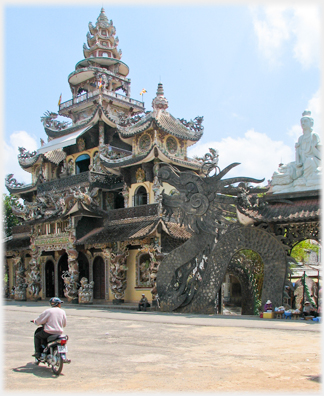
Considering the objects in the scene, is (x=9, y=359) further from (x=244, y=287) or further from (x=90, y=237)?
(x=90, y=237)

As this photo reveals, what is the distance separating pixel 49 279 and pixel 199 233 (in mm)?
16432

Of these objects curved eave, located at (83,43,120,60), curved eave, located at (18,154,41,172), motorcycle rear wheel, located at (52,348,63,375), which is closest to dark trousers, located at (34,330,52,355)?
motorcycle rear wheel, located at (52,348,63,375)

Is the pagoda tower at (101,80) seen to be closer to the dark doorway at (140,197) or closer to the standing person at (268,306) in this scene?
the dark doorway at (140,197)

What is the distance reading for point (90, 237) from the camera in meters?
25.1

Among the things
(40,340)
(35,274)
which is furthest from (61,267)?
(40,340)

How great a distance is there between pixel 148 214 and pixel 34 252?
935 centimetres

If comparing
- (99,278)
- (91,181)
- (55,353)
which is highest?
(91,181)

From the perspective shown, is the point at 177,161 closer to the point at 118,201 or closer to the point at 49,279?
the point at 118,201

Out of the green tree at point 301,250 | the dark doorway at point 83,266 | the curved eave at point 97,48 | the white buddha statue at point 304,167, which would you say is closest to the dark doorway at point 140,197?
the dark doorway at point 83,266

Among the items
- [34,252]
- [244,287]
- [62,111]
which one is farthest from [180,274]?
[62,111]

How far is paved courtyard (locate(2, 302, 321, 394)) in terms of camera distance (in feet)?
20.3

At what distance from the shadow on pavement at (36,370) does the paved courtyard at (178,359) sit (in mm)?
15

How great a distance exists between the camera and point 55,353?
7.06m

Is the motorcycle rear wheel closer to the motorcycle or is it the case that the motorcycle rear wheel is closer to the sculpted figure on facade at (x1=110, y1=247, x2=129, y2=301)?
the motorcycle
